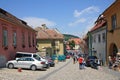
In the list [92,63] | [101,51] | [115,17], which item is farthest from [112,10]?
[101,51]

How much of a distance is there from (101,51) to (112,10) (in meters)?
11.7

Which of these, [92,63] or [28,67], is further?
[92,63]

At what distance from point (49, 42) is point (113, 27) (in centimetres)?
5173

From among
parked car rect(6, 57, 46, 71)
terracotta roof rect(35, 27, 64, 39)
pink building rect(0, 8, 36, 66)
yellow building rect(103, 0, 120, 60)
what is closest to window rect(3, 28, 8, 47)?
pink building rect(0, 8, 36, 66)

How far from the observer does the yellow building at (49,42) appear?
275 ft

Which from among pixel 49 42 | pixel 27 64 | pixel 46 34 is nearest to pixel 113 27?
pixel 27 64

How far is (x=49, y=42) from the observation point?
86.1 m

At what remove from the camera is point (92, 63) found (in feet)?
131

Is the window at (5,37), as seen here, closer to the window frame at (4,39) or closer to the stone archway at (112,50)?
the window frame at (4,39)

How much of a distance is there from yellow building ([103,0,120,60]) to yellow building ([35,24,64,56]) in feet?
142

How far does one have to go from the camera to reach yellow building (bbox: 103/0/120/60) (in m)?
32.7

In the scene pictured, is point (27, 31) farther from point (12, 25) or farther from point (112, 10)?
point (112, 10)

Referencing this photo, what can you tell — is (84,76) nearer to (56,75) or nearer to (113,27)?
(56,75)

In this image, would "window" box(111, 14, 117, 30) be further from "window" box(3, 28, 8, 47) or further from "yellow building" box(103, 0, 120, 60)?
"window" box(3, 28, 8, 47)
